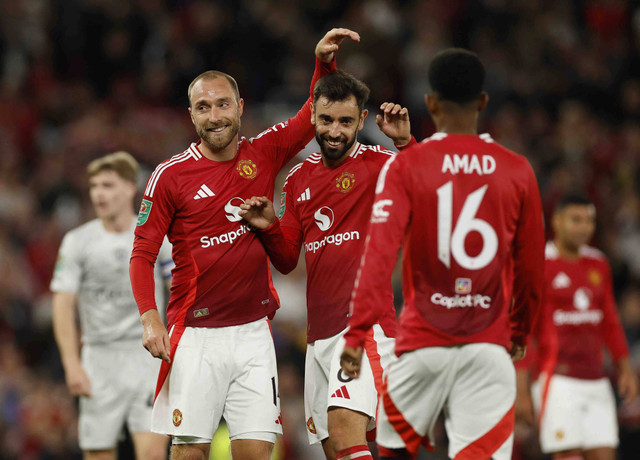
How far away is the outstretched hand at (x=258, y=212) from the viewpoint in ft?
17.3

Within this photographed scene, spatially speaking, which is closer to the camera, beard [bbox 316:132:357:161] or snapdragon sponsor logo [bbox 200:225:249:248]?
snapdragon sponsor logo [bbox 200:225:249:248]

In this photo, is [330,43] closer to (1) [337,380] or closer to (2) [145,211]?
(2) [145,211]

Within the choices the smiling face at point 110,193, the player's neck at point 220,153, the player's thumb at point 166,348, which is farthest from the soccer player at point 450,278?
the smiling face at point 110,193

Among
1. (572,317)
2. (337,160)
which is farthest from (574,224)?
(337,160)

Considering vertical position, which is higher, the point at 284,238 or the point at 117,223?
the point at 117,223

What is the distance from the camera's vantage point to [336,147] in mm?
5578

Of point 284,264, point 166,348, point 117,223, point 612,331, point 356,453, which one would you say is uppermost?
point 117,223

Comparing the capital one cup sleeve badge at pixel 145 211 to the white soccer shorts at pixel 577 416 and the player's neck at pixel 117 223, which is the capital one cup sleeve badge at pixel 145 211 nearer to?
the player's neck at pixel 117 223

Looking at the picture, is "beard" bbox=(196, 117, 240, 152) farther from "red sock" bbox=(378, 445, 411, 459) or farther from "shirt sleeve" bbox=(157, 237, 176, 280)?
"red sock" bbox=(378, 445, 411, 459)

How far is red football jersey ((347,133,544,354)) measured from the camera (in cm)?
415

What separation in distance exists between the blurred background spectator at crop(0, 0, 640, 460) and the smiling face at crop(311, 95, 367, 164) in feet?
16.2

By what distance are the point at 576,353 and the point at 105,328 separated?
4.30 m

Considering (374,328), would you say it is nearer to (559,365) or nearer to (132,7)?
(559,365)

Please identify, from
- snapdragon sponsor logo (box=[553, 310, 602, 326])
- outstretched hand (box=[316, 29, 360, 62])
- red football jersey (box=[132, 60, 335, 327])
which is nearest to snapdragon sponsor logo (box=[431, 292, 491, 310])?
red football jersey (box=[132, 60, 335, 327])
